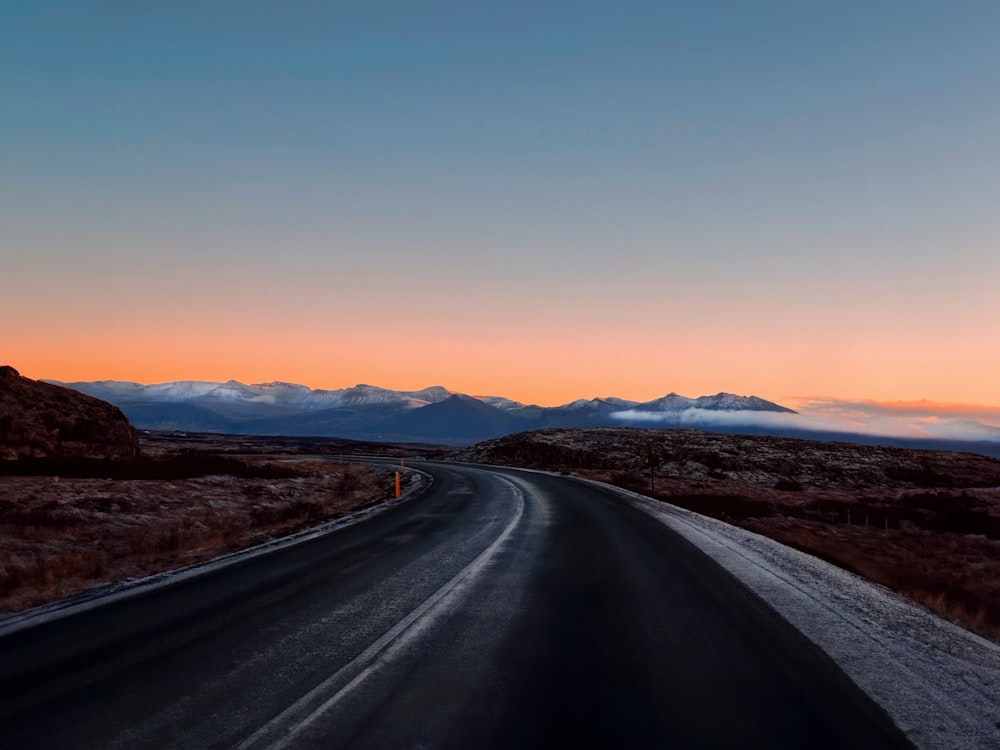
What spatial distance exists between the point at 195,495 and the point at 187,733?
891 inches

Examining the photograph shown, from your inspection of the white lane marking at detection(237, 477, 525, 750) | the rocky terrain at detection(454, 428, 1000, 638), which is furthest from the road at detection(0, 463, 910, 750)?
the rocky terrain at detection(454, 428, 1000, 638)

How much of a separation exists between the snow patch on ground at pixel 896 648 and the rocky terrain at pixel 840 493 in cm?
127

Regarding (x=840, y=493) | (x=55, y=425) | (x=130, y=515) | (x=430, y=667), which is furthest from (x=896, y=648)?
(x=840, y=493)

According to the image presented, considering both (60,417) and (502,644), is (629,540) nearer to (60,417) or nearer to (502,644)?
(502,644)

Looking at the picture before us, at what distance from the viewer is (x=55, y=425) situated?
107 feet

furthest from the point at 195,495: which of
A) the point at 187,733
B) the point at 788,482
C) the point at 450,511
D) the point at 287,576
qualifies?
the point at 788,482

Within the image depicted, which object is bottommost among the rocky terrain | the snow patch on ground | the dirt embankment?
the rocky terrain

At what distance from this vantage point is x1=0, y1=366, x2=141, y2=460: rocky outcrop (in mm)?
29562

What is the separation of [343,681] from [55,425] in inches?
1378

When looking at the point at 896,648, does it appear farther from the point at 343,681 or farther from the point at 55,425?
the point at 55,425

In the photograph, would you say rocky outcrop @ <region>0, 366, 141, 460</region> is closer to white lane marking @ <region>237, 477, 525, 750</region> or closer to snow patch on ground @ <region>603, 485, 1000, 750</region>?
white lane marking @ <region>237, 477, 525, 750</region>

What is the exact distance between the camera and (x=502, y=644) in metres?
7.05

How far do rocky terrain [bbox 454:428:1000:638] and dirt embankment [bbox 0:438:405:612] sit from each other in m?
14.7

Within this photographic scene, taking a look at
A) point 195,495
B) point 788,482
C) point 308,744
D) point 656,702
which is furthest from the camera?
point 788,482
